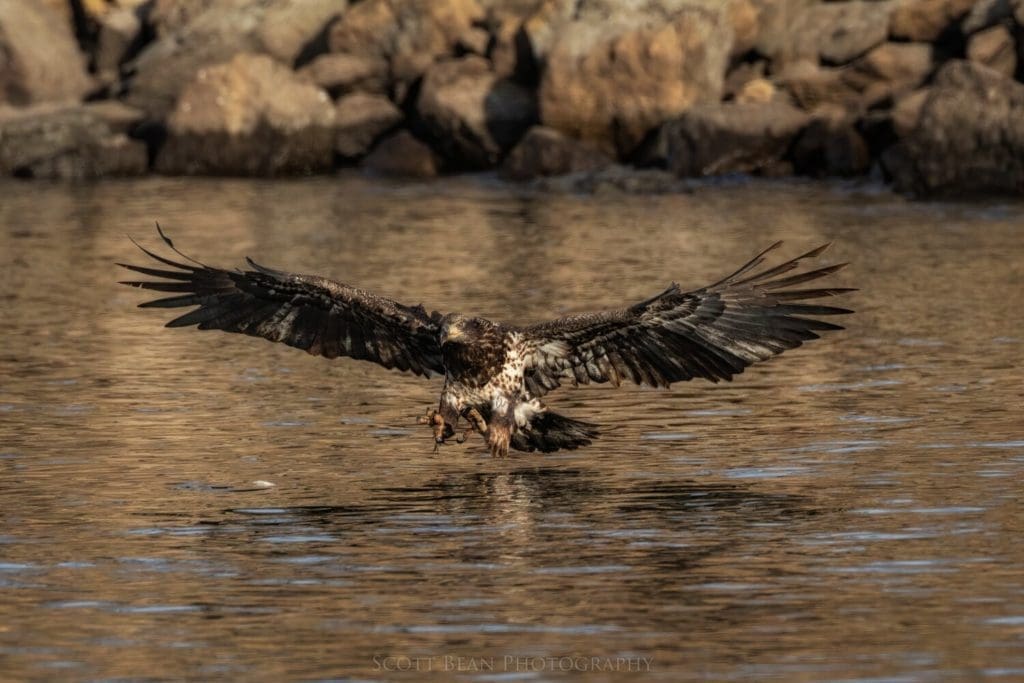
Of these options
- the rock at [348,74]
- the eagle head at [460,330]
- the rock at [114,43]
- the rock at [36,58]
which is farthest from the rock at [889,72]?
the eagle head at [460,330]

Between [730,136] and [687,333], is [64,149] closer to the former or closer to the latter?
[730,136]

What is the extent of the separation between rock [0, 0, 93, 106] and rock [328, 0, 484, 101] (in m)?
5.08

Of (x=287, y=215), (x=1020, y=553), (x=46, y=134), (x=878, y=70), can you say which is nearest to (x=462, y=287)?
(x=287, y=215)

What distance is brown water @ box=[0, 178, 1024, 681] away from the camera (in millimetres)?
8211

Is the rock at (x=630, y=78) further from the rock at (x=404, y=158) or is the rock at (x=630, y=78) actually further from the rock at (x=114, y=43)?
the rock at (x=114, y=43)

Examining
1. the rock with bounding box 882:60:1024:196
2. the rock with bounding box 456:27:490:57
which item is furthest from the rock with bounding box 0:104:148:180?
the rock with bounding box 882:60:1024:196

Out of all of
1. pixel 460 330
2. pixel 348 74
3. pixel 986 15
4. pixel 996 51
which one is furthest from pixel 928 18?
pixel 460 330

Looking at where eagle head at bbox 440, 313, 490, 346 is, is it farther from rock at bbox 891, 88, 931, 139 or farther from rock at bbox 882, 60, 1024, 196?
rock at bbox 891, 88, 931, 139

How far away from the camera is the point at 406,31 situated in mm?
35125

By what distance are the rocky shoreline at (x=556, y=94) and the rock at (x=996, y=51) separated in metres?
0.03

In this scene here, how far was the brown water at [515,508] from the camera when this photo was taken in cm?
821

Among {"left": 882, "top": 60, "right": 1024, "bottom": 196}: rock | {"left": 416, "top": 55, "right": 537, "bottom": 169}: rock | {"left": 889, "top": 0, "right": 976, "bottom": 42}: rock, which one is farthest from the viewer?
{"left": 416, "top": 55, "right": 537, "bottom": 169}: rock

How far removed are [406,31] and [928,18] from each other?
826 centimetres

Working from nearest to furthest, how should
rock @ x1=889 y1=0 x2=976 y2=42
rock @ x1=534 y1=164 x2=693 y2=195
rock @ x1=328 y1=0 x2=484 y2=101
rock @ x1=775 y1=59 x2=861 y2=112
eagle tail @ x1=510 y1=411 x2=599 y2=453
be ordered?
eagle tail @ x1=510 y1=411 x2=599 y2=453, rock @ x1=534 y1=164 x2=693 y2=195, rock @ x1=775 y1=59 x2=861 y2=112, rock @ x1=889 y1=0 x2=976 y2=42, rock @ x1=328 y1=0 x2=484 y2=101
